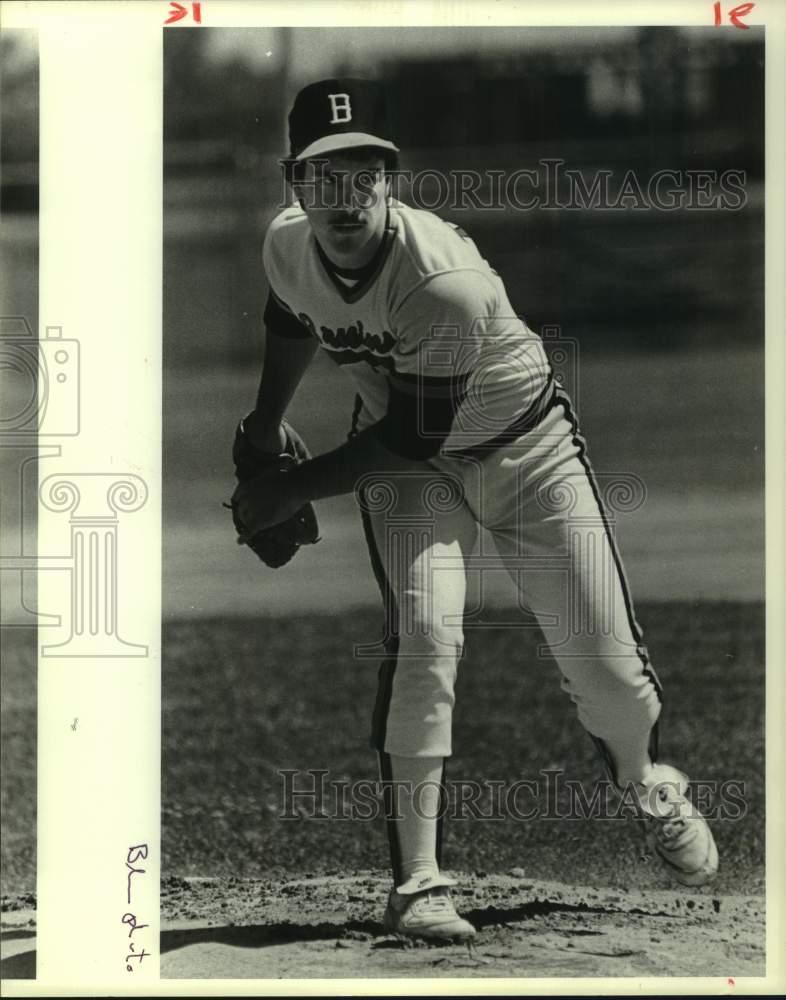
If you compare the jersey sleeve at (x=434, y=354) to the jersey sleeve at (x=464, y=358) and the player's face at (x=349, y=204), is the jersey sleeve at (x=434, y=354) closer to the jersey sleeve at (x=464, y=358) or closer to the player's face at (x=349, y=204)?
the jersey sleeve at (x=464, y=358)

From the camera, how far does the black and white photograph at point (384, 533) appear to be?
179 inches

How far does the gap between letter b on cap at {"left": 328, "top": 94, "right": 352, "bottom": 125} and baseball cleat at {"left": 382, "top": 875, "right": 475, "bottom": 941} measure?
7.79 feet

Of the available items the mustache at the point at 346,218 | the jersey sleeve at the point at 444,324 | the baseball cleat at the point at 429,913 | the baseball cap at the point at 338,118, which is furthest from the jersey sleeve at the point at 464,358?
the baseball cleat at the point at 429,913

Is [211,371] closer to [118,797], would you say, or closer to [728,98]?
[118,797]

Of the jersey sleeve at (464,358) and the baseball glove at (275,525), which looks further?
the baseball glove at (275,525)

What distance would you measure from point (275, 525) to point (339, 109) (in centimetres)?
131

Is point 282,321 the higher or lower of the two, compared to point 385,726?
higher

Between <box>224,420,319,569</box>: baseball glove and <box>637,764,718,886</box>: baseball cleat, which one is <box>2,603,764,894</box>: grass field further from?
<box>224,420,319,569</box>: baseball glove

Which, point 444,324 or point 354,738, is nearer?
point 444,324

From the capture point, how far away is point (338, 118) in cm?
450

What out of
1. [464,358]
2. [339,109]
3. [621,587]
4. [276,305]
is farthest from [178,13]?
[621,587]

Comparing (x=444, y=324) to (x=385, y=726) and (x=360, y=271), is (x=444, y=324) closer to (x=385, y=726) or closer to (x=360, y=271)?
(x=360, y=271)

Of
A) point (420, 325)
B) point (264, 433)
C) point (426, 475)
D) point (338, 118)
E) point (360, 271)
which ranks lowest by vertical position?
point (426, 475)

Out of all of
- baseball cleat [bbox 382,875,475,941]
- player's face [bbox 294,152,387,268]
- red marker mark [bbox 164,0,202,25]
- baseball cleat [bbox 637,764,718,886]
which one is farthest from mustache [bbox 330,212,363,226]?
baseball cleat [bbox 382,875,475,941]
